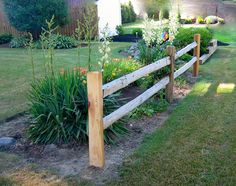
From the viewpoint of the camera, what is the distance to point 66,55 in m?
10.6

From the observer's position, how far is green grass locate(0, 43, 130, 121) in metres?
5.23

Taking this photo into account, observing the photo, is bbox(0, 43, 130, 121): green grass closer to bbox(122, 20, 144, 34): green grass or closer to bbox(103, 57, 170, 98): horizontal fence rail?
bbox(103, 57, 170, 98): horizontal fence rail

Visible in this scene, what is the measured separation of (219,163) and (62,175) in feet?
5.17

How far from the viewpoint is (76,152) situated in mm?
3570

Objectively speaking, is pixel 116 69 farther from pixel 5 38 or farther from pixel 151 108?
pixel 5 38

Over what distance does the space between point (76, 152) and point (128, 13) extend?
1962cm

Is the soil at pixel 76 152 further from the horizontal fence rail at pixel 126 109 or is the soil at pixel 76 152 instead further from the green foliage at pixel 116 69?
the green foliage at pixel 116 69

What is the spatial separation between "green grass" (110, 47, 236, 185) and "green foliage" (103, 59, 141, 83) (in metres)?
1.13

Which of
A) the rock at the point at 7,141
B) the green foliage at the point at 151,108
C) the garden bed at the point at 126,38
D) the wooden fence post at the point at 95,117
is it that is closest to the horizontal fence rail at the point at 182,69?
the green foliage at the point at 151,108

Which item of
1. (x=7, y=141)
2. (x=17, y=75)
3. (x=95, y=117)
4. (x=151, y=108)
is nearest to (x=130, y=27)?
(x=17, y=75)

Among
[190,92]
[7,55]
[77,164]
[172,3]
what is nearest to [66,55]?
[7,55]

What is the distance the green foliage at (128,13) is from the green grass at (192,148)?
17271 millimetres

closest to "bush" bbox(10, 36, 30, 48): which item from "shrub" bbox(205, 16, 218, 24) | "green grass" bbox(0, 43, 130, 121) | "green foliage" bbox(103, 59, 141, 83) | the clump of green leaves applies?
"green grass" bbox(0, 43, 130, 121)

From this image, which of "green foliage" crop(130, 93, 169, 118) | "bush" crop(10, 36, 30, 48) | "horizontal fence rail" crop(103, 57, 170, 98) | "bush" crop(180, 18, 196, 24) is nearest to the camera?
"horizontal fence rail" crop(103, 57, 170, 98)
